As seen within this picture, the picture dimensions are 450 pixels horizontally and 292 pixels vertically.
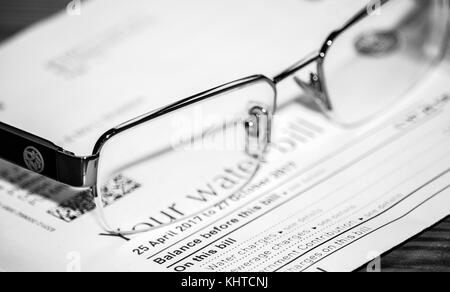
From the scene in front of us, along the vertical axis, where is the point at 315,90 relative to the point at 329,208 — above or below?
above

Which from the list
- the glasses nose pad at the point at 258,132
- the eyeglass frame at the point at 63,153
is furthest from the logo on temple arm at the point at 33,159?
the glasses nose pad at the point at 258,132

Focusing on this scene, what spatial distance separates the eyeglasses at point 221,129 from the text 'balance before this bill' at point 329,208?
28 millimetres

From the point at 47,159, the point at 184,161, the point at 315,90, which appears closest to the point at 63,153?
the point at 47,159

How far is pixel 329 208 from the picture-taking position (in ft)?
1.85

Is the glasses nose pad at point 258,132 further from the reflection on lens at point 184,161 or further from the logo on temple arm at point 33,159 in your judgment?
the logo on temple arm at point 33,159

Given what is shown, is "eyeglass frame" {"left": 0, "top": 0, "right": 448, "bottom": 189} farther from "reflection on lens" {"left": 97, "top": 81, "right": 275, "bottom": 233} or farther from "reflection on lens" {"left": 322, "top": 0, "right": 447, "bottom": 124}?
"reflection on lens" {"left": 322, "top": 0, "right": 447, "bottom": 124}

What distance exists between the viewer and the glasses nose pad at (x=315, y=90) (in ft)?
2.13

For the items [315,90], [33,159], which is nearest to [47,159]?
[33,159]

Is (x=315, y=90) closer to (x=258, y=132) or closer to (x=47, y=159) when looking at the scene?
(x=258, y=132)

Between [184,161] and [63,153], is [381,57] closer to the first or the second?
[184,161]

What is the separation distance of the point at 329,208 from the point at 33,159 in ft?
0.65

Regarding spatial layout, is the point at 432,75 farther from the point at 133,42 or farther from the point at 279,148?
the point at 133,42

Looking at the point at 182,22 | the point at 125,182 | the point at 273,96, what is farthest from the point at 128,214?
the point at 182,22

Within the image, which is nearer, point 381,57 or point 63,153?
point 63,153
